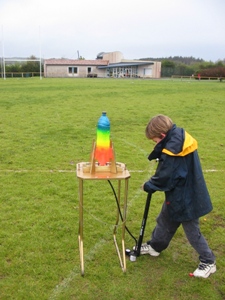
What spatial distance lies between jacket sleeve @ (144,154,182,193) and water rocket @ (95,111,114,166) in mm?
457

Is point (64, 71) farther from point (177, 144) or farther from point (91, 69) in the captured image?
point (177, 144)

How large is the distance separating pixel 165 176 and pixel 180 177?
131 millimetres

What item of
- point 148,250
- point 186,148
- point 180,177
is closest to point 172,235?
point 148,250

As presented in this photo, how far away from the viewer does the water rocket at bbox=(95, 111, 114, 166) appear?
2.95 meters

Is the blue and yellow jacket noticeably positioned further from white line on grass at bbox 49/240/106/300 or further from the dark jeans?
white line on grass at bbox 49/240/106/300

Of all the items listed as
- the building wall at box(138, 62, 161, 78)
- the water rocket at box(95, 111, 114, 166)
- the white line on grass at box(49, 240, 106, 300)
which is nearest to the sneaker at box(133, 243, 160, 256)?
the white line on grass at box(49, 240, 106, 300)

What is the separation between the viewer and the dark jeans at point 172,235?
10.1 feet

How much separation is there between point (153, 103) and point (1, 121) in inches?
312

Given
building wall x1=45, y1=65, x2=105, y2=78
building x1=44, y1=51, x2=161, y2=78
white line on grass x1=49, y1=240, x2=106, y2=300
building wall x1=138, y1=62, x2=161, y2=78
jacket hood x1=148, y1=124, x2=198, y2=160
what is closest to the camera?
jacket hood x1=148, y1=124, x2=198, y2=160

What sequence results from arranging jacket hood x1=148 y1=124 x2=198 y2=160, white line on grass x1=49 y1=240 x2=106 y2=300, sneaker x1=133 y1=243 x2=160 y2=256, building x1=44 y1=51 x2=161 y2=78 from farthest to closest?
1. building x1=44 y1=51 x2=161 y2=78
2. sneaker x1=133 y1=243 x2=160 y2=256
3. white line on grass x1=49 y1=240 x2=106 y2=300
4. jacket hood x1=148 y1=124 x2=198 y2=160

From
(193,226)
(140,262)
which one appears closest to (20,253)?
(140,262)

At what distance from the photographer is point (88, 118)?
1176 cm

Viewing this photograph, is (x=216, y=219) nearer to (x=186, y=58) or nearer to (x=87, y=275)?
(x=87, y=275)

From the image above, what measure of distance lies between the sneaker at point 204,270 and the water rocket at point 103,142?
A: 137 centimetres
